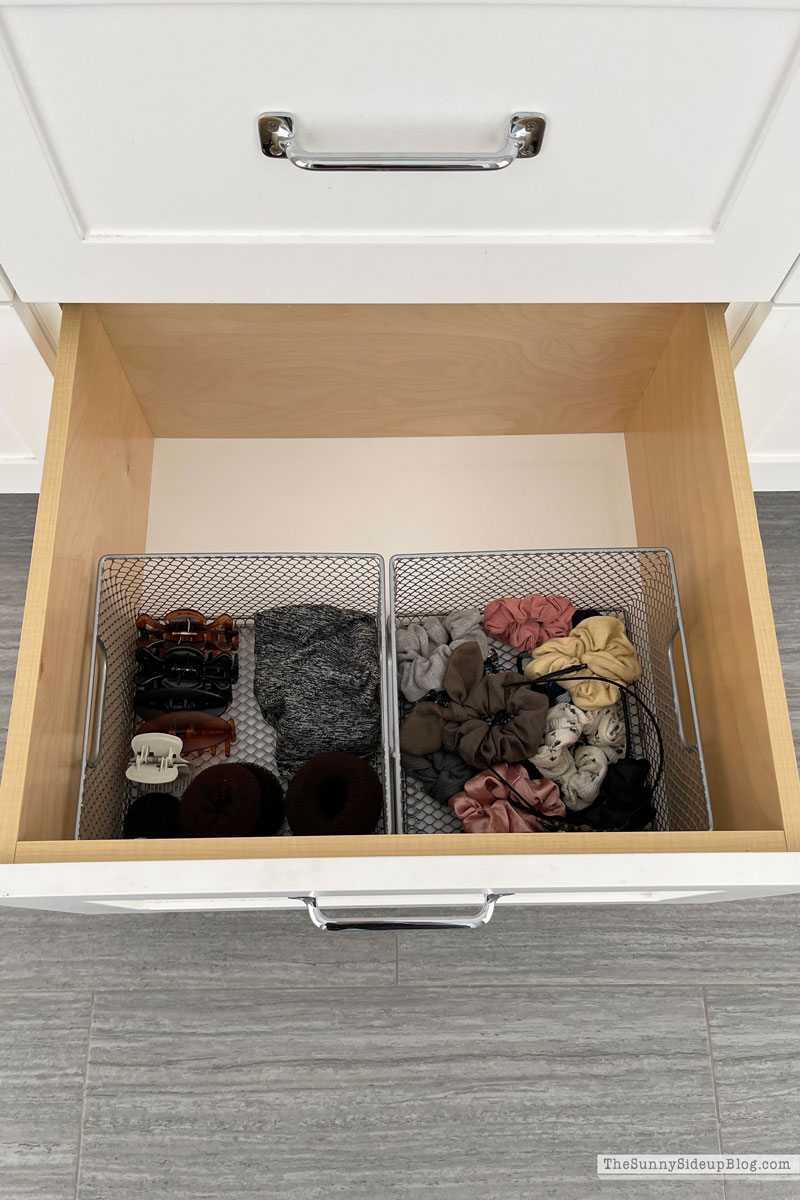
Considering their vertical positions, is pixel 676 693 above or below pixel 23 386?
below

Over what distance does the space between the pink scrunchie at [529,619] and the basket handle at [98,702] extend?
419mm

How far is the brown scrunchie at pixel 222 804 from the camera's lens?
827 millimetres

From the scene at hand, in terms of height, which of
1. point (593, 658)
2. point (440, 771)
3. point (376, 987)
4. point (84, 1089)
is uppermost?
point (593, 658)

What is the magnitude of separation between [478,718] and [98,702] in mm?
393

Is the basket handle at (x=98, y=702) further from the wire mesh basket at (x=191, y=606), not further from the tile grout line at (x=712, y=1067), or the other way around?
the tile grout line at (x=712, y=1067)

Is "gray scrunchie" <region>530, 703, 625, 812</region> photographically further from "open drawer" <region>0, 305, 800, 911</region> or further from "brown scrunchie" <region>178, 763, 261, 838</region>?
"brown scrunchie" <region>178, 763, 261, 838</region>

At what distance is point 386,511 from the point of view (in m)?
1.08

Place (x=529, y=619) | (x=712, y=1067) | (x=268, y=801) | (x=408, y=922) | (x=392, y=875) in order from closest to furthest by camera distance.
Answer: (x=392, y=875)
(x=408, y=922)
(x=268, y=801)
(x=529, y=619)
(x=712, y=1067)

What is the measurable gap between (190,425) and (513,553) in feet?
1.49

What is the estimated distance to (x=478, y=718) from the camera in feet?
2.97

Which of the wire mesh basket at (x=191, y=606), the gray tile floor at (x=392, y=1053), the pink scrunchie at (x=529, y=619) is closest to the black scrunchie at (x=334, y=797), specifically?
the wire mesh basket at (x=191, y=606)

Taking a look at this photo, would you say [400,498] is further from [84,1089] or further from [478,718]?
[84,1089]

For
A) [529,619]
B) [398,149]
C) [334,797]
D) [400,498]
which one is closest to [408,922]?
[334,797]

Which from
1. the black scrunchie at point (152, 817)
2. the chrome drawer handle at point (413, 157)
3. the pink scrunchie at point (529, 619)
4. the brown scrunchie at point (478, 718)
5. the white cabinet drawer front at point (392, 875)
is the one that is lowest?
the white cabinet drawer front at point (392, 875)
